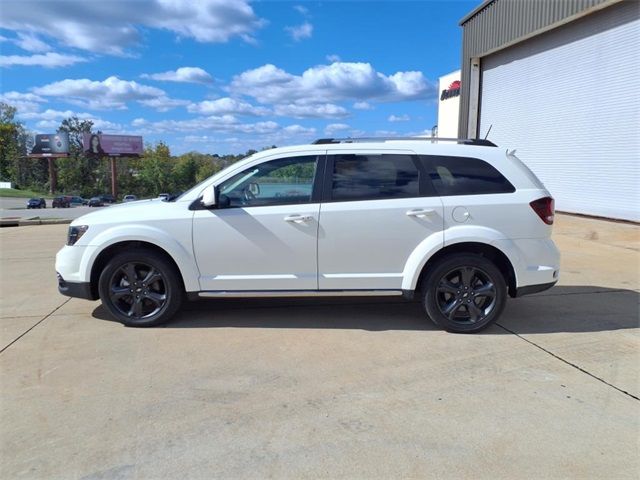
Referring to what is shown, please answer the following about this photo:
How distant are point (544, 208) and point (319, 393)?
2.89 meters

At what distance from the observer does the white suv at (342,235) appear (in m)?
5.00

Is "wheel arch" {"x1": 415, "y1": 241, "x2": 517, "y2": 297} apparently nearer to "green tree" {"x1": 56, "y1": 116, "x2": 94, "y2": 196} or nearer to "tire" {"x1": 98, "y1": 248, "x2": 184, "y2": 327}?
"tire" {"x1": 98, "y1": 248, "x2": 184, "y2": 327}

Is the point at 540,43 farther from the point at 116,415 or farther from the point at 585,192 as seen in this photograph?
the point at 116,415

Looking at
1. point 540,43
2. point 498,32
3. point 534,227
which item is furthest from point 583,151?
point 534,227

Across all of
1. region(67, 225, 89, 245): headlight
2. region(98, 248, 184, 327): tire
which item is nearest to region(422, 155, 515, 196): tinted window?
region(98, 248, 184, 327): tire

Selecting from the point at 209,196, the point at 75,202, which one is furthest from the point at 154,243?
the point at 75,202

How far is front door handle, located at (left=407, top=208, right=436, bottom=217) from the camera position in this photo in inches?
196

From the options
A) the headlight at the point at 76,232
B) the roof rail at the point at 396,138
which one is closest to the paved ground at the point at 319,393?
the headlight at the point at 76,232

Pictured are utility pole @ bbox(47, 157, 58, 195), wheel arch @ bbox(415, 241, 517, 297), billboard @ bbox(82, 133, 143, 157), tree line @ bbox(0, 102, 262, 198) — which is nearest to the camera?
wheel arch @ bbox(415, 241, 517, 297)

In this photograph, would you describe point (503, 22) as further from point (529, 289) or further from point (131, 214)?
point (131, 214)

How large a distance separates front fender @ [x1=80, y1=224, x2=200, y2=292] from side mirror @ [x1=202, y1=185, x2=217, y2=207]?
13.8 inches

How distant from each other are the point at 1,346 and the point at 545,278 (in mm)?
5225

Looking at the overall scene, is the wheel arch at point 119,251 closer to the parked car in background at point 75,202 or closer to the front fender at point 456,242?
the front fender at point 456,242

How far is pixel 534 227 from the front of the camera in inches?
→ 198
